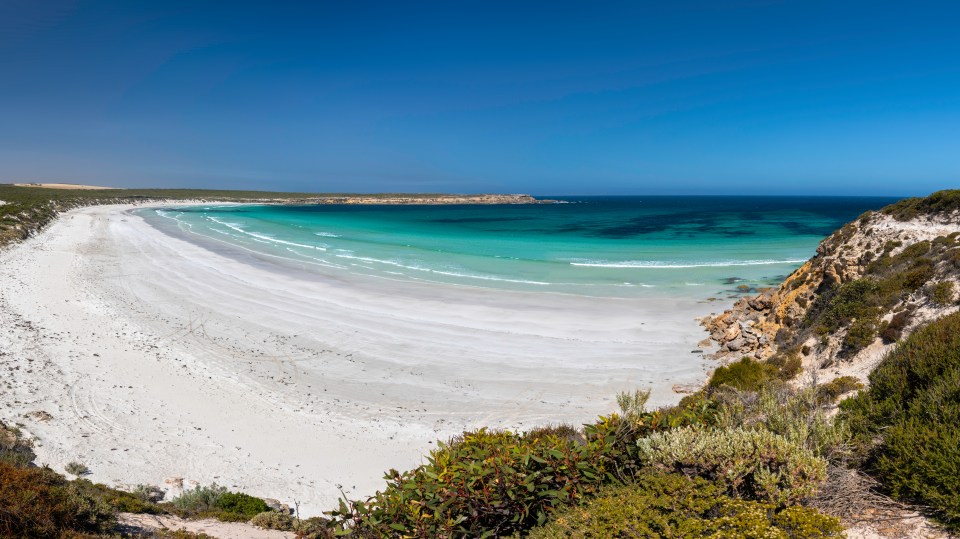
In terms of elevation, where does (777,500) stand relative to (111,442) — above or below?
above

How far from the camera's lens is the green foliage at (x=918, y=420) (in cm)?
389

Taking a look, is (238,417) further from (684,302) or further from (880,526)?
(684,302)

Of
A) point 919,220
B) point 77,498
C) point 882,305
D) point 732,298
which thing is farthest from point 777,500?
point 732,298

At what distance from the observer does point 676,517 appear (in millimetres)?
3766

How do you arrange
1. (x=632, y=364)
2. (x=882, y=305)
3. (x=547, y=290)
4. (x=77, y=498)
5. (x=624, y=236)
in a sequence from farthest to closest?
(x=624, y=236) < (x=547, y=290) < (x=632, y=364) < (x=882, y=305) < (x=77, y=498)

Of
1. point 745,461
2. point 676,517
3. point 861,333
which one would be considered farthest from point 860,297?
point 676,517

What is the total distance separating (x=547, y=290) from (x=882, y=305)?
15097 mm

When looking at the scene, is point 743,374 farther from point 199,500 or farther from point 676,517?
point 199,500

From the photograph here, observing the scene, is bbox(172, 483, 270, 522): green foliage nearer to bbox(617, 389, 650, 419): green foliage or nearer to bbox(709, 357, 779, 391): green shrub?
bbox(617, 389, 650, 419): green foliage

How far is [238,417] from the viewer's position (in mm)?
10898

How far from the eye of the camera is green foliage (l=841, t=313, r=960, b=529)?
389 cm

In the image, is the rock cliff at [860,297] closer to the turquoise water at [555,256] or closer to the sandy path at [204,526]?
the turquoise water at [555,256]

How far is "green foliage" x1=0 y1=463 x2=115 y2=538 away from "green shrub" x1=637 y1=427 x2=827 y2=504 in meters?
5.84

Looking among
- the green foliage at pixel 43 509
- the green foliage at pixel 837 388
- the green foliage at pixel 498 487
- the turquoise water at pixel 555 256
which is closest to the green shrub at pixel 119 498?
the green foliage at pixel 43 509
